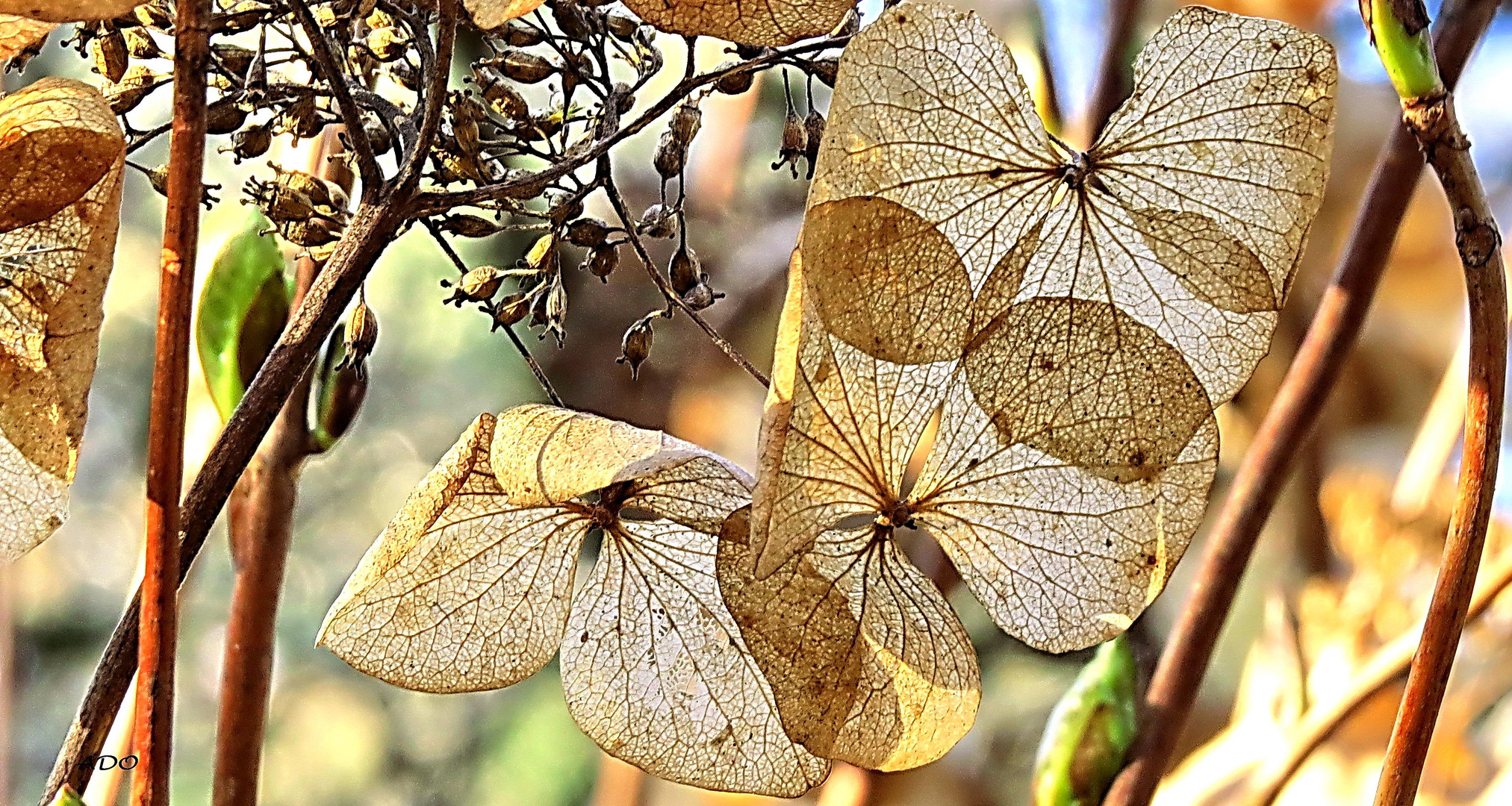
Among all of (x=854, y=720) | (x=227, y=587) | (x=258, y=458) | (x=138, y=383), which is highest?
(x=138, y=383)

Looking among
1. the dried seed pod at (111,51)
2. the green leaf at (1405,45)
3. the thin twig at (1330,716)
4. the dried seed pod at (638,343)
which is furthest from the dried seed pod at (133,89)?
the thin twig at (1330,716)

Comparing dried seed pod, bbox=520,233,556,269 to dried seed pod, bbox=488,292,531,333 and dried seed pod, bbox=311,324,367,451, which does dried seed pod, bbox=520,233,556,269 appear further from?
dried seed pod, bbox=311,324,367,451

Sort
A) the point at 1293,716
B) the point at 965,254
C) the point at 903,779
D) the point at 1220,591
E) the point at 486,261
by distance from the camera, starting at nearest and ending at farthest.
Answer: the point at 965,254 → the point at 1220,591 → the point at 1293,716 → the point at 903,779 → the point at 486,261

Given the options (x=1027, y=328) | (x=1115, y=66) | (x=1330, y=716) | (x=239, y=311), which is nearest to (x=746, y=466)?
(x=1115, y=66)

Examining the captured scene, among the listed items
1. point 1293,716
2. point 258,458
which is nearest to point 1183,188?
point 258,458

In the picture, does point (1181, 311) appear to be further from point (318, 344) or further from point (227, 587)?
point (227, 587)

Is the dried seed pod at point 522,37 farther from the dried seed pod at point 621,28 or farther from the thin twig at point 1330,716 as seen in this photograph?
the thin twig at point 1330,716

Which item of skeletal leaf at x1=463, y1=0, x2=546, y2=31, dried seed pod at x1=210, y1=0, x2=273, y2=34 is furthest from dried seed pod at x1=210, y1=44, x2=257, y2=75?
skeletal leaf at x1=463, y1=0, x2=546, y2=31
